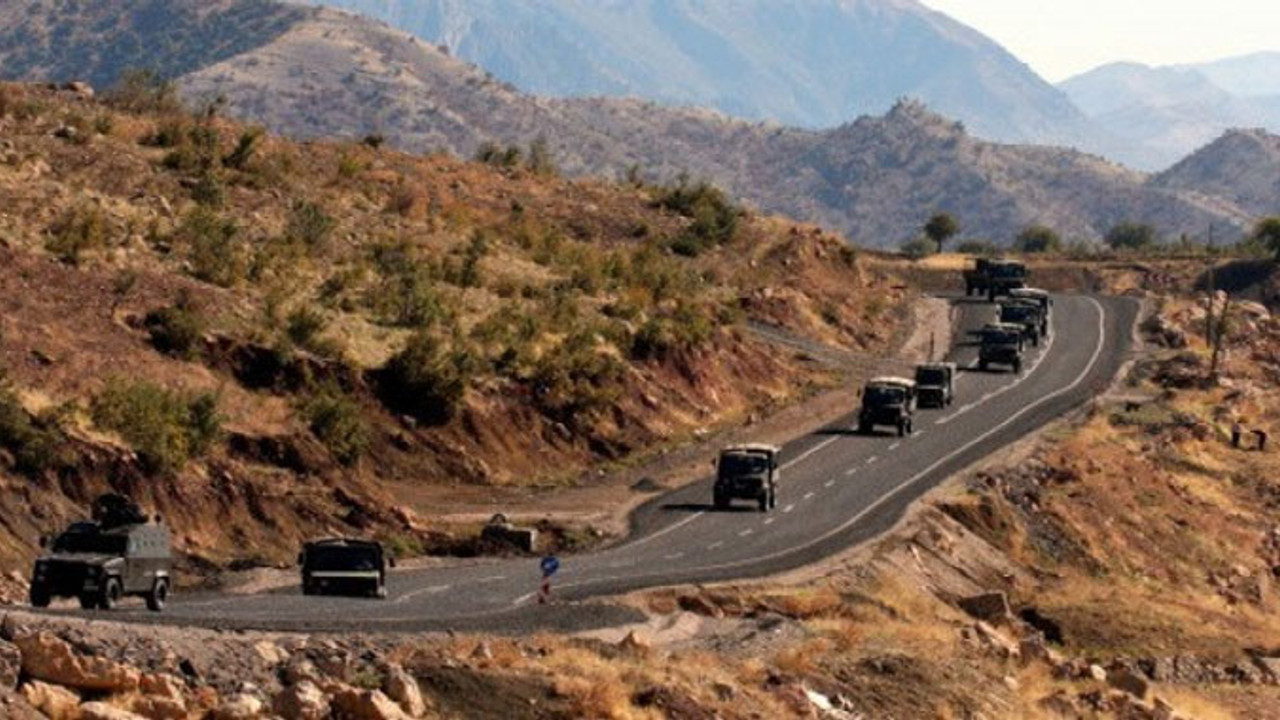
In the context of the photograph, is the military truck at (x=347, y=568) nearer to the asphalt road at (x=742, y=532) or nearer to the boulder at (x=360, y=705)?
the asphalt road at (x=742, y=532)

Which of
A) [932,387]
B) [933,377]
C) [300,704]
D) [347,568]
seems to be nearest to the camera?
[300,704]

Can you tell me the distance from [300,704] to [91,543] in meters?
13.3

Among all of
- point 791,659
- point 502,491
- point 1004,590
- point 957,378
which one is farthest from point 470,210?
point 791,659

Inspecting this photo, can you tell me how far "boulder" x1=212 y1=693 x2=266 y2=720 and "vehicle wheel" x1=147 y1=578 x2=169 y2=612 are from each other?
12.7 m

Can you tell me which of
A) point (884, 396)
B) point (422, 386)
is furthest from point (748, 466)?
point (884, 396)

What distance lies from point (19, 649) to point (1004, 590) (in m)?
40.1

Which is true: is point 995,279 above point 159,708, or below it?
above

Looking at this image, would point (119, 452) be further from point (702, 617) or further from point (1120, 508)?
point (1120, 508)

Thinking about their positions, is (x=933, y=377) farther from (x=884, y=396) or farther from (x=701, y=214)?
(x=701, y=214)

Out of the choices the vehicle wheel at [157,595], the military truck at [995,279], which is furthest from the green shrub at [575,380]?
the military truck at [995,279]

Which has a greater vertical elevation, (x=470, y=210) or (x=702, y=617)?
(x=470, y=210)

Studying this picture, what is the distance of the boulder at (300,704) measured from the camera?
2972 centimetres

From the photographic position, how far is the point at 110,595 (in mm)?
40719

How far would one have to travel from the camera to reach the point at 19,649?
1134 inches
